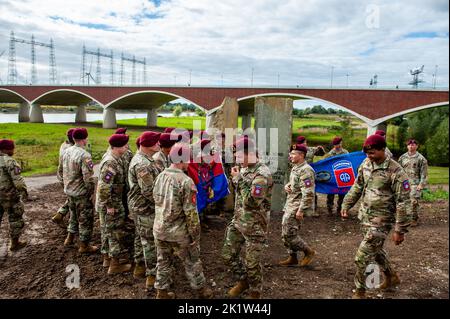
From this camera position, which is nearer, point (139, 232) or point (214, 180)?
point (139, 232)

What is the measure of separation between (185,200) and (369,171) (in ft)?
8.49

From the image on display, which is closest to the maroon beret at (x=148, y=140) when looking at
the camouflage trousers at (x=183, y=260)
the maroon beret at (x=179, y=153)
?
the maroon beret at (x=179, y=153)

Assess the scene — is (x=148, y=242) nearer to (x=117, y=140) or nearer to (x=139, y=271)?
(x=139, y=271)

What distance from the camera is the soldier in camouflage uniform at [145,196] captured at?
15.3ft

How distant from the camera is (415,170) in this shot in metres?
8.06

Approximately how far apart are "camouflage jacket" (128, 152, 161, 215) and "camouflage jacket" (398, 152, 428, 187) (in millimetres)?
6479

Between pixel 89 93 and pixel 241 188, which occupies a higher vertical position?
pixel 89 93

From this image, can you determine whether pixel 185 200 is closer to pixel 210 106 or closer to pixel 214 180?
pixel 214 180

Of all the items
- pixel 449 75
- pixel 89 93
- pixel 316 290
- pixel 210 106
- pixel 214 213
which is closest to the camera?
pixel 449 75

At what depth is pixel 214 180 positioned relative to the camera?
7.23 meters

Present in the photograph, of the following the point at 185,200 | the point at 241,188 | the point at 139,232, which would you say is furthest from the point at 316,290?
the point at 139,232

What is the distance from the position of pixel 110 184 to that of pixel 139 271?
1.42 metres

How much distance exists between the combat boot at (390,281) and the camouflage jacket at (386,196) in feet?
2.82

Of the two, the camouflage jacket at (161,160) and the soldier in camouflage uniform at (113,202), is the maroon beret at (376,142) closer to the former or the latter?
the camouflage jacket at (161,160)
